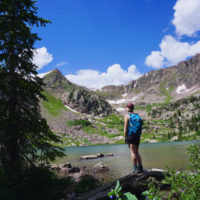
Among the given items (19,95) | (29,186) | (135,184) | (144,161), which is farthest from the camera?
(144,161)

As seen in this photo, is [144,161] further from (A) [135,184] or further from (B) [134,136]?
(A) [135,184]

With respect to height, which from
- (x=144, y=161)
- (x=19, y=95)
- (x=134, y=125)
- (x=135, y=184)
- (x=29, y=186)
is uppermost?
(x=19, y=95)

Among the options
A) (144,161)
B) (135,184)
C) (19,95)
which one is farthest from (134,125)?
(144,161)

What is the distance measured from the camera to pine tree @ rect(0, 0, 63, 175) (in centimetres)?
1017

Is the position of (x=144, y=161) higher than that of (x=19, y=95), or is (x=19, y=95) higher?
(x=19, y=95)

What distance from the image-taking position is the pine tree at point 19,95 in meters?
10.2

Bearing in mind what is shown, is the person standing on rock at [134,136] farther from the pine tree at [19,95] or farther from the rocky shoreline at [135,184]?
the pine tree at [19,95]

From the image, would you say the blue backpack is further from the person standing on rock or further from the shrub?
the shrub

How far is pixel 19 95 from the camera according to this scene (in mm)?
11070

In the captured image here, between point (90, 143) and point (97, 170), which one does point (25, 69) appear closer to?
point (97, 170)

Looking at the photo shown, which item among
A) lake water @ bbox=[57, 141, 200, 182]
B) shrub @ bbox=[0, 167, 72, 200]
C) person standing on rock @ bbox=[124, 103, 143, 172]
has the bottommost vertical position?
lake water @ bbox=[57, 141, 200, 182]

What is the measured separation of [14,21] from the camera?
1152 centimetres

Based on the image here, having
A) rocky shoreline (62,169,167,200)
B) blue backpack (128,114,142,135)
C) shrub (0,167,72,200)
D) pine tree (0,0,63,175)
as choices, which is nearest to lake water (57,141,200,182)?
rocky shoreline (62,169,167,200)

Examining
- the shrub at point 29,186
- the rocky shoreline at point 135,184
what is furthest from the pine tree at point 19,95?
the rocky shoreline at point 135,184
